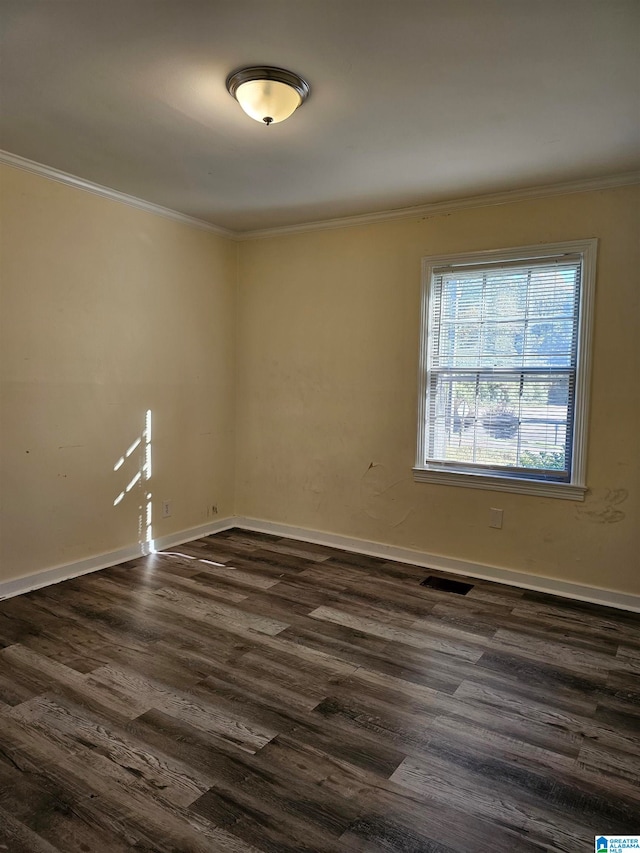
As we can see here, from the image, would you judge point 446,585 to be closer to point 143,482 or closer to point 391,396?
point 391,396

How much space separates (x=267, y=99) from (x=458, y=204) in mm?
1928

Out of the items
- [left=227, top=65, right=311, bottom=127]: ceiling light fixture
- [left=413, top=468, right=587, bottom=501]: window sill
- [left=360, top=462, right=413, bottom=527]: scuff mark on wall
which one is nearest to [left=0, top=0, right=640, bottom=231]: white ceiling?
[left=227, top=65, right=311, bottom=127]: ceiling light fixture

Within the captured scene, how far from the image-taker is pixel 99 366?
381 centimetres

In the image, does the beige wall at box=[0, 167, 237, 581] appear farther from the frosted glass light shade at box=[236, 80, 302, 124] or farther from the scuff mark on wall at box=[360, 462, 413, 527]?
the frosted glass light shade at box=[236, 80, 302, 124]

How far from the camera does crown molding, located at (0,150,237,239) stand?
3225 millimetres

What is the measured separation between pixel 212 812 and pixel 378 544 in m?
2.75

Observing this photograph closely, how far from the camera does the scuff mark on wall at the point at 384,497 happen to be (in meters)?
4.20

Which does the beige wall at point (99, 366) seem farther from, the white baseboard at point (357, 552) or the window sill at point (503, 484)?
the window sill at point (503, 484)

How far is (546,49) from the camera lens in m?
2.08

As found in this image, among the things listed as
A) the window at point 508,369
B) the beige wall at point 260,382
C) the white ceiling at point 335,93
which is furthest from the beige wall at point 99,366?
the window at point 508,369

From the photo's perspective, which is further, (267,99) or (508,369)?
(508,369)

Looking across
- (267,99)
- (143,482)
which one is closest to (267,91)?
(267,99)

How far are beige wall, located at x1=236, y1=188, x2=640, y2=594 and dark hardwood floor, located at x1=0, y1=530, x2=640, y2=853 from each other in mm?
511

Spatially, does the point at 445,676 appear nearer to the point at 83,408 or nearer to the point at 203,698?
the point at 203,698
